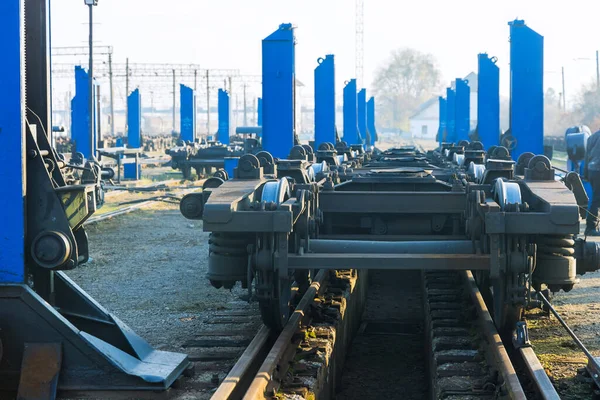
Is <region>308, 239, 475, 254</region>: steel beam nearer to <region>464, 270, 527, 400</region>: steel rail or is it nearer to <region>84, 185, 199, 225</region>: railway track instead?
<region>464, 270, 527, 400</region>: steel rail

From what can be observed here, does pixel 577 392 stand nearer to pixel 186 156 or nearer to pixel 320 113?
pixel 320 113

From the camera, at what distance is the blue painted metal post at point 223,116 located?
4135cm

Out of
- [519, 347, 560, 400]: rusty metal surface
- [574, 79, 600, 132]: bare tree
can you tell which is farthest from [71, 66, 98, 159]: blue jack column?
[574, 79, 600, 132]: bare tree

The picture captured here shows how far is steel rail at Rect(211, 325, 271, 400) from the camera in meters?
5.03

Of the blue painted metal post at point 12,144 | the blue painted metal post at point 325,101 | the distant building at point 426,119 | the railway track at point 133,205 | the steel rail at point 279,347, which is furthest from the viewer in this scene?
the distant building at point 426,119

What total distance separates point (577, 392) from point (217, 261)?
2.74 metres

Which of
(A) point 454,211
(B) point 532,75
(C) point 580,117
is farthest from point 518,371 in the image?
(C) point 580,117

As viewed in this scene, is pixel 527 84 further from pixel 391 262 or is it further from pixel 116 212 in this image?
pixel 116 212

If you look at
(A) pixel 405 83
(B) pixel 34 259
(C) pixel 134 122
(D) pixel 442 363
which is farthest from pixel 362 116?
(A) pixel 405 83

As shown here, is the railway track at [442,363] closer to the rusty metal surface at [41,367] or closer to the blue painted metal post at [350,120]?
the rusty metal surface at [41,367]

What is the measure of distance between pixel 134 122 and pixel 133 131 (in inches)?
29.7

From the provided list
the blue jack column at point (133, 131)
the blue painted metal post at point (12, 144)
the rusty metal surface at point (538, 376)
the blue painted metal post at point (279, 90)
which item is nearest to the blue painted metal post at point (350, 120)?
the blue jack column at point (133, 131)

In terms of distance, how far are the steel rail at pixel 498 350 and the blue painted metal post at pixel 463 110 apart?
2015 centimetres

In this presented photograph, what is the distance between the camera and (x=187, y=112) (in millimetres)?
39375
